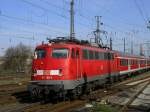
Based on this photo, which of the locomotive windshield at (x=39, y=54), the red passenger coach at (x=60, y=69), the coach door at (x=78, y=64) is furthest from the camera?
the coach door at (x=78, y=64)

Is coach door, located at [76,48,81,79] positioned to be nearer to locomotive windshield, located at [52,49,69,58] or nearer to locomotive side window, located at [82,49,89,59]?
locomotive side window, located at [82,49,89,59]

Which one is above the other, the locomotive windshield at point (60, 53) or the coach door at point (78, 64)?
the locomotive windshield at point (60, 53)

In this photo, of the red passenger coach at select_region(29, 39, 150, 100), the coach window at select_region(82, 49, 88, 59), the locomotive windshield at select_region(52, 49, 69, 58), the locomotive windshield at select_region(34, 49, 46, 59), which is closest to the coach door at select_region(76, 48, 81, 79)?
the red passenger coach at select_region(29, 39, 150, 100)

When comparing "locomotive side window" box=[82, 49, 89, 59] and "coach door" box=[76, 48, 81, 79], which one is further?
"locomotive side window" box=[82, 49, 89, 59]

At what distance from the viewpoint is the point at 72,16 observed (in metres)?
33.3

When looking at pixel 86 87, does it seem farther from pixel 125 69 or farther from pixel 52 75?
pixel 125 69

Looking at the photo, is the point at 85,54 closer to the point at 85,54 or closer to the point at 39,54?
the point at 85,54

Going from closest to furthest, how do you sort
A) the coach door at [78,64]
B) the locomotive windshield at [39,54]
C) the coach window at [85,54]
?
the locomotive windshield at [39,54] → the coach door at [78,64] → the coach window at [85,54]

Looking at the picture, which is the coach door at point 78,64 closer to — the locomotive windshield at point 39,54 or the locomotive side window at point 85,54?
the locomotive side window at point 85,54

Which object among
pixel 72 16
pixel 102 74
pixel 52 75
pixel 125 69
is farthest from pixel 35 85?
pixel 125 69

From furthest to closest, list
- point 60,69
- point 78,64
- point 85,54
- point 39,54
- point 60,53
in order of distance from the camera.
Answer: point 85,54
point 78,64
point 39,54
point 60,53
point 60,69

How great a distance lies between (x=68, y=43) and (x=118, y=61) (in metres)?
15.4

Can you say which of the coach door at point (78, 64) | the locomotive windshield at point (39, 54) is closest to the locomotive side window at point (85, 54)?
the coach door at point (78, 64)

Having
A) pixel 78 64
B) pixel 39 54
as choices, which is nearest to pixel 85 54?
pixel 78 64
